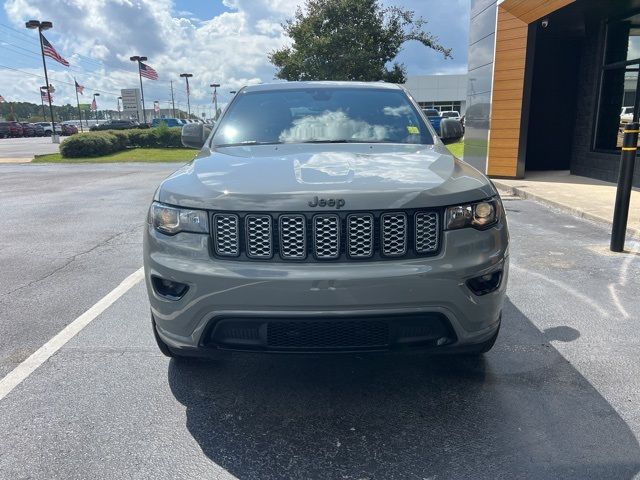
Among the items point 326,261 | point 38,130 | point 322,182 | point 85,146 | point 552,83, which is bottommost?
point 38,130

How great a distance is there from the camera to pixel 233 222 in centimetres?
252

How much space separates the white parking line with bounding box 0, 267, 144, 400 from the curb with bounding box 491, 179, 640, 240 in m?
5.97

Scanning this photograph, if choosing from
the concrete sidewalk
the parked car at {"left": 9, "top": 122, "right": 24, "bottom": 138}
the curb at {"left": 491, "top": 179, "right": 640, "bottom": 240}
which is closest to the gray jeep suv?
the curb at {"left": 491, "top": 179, "right": 640, "bottom": 240}

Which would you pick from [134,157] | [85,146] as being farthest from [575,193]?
[85,146]

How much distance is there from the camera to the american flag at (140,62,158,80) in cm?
4203

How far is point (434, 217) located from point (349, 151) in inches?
36.2

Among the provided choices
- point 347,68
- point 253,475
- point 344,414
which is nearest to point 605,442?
point 344,414

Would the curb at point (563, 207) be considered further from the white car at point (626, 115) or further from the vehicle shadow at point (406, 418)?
the vehicle shadow at point (406, 418)

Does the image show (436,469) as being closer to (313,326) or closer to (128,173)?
(313,326)

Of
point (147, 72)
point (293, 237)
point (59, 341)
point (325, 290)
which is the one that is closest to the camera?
point (325, 290)

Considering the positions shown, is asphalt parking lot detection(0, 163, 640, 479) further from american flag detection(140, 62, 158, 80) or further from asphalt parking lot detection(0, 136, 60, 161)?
american flag detection(140, 62, 158, 80)

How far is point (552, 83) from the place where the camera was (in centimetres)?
1338

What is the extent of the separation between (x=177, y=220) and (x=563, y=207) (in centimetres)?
777

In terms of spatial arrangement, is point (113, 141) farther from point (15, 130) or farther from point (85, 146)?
point (15, 130)
